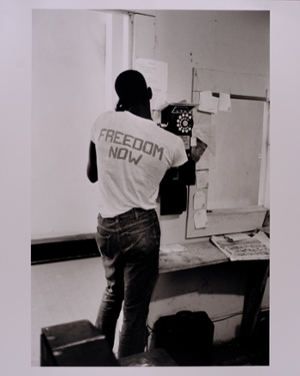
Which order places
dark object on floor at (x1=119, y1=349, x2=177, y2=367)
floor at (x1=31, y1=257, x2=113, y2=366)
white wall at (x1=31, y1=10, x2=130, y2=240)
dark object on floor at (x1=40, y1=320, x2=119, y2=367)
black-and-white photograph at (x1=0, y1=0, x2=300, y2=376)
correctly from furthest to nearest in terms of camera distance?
floor at (x1=31, y1=257, x2=113, y2=366) → white wall at (x1=31, y1=10, x2=130, y2=240) → black-and-white photograph at (x1=0, y1=0, x2=300, y2=376) → dark object on floor at (x1=119, y1=349, x2=177, y2=367) → dark object on floor at (x1=40, y1=320, x2=119, y2=367)

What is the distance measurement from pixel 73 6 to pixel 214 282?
178cm

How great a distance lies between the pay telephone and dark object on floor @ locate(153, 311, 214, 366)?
641 millimetres

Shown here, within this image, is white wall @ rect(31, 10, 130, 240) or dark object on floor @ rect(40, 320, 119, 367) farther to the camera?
white wall @ rect(31, 10, 130, 240)

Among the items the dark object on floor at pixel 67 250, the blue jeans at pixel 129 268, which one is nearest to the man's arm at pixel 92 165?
the blue jeans at pixel 129 268

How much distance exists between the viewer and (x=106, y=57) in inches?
74.2

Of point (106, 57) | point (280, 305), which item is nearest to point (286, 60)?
point (106, 57)

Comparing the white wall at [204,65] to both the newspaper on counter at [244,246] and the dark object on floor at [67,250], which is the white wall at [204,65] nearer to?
the newspaper on counter at [244,246]

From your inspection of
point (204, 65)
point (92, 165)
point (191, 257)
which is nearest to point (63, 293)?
point (191, 257)

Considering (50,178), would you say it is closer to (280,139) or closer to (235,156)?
(235,156)

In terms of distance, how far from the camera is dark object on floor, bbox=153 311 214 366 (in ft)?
6.30

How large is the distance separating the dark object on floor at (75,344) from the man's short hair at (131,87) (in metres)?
1.06

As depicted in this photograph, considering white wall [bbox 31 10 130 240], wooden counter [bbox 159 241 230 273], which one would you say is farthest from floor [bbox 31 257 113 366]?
wooden counter [bbox 159 241 230 273]

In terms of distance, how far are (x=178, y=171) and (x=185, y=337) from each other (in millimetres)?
951

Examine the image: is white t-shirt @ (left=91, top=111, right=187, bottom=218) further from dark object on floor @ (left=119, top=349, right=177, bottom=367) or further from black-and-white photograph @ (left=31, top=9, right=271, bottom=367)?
dark object on floor @ (left=119, top=349, right=177, bottom=367)
